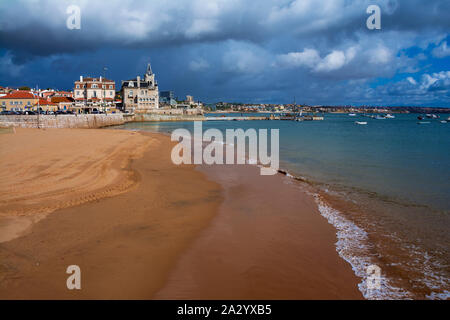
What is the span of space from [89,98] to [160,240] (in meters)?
88.9

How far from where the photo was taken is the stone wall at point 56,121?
42969 mm

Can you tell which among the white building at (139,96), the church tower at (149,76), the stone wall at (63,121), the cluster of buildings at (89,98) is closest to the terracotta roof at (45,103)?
the cluster of buildings at (89,98)

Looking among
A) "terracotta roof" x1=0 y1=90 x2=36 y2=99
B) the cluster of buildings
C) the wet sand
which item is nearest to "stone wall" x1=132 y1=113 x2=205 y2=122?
the cluster of buildings

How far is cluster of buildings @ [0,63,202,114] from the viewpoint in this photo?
203ft

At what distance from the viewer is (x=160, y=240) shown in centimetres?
625

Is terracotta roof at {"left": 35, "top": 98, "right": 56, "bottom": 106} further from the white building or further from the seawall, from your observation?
the white building

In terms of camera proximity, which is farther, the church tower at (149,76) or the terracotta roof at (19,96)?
the church tower at (149,76)

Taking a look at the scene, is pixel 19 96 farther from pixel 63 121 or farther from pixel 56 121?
pixel 56 121

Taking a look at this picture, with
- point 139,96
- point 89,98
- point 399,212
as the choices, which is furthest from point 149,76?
point 399,212

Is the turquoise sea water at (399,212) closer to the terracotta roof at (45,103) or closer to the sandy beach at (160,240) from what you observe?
the sandy beach at (160,240)

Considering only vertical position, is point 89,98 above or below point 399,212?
above

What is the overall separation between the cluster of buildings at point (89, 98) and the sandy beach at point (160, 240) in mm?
39891

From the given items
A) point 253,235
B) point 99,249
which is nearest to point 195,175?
point 253,235

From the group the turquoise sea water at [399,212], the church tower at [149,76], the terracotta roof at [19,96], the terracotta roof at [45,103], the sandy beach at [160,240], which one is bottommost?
the turquoise sea water at [399,212]
